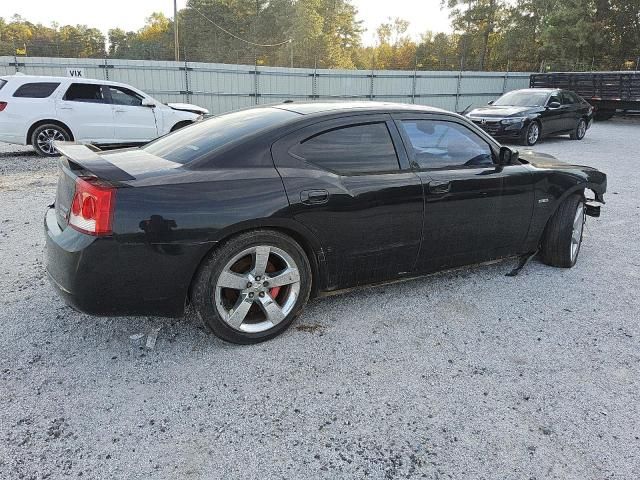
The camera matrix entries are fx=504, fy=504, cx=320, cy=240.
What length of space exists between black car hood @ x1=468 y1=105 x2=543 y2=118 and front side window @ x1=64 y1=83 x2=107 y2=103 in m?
9.45

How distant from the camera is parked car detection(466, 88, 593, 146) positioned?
44.1 feet

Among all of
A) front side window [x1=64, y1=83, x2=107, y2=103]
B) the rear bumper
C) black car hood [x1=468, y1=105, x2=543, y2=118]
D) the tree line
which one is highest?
the tree line

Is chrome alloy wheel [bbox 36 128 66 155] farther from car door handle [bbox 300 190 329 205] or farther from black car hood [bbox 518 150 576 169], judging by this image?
black car hood [bbox 518 150 576 169]

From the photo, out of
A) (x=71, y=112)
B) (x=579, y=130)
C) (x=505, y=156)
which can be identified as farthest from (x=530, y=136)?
(x=71, y=112)

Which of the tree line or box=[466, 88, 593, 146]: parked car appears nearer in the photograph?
box=[466, 88, 593, 146]: parked car

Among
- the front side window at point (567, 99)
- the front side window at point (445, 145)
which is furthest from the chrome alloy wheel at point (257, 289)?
the front side window at point (567, 99)

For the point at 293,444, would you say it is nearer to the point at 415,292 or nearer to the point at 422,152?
the point at 415,292

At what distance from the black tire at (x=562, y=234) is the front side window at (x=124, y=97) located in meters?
9.11

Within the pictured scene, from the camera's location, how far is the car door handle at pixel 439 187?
143 inches

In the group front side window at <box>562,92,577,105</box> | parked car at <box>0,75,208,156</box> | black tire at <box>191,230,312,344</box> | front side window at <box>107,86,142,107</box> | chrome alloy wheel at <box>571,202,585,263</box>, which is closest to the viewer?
black tire at <box>191,230,312,344</box>

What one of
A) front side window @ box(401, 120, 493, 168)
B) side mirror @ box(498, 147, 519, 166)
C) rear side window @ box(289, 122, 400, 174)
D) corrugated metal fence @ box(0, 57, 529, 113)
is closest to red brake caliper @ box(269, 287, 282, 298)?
rear side window @ box(289, 122, 400, 174)

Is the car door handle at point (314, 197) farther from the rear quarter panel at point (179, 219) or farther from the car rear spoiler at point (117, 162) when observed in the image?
→ the car rear spoiler at point (117, 162)

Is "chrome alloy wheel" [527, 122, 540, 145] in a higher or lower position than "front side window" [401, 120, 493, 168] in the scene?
lower

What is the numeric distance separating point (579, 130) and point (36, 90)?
15058mm
